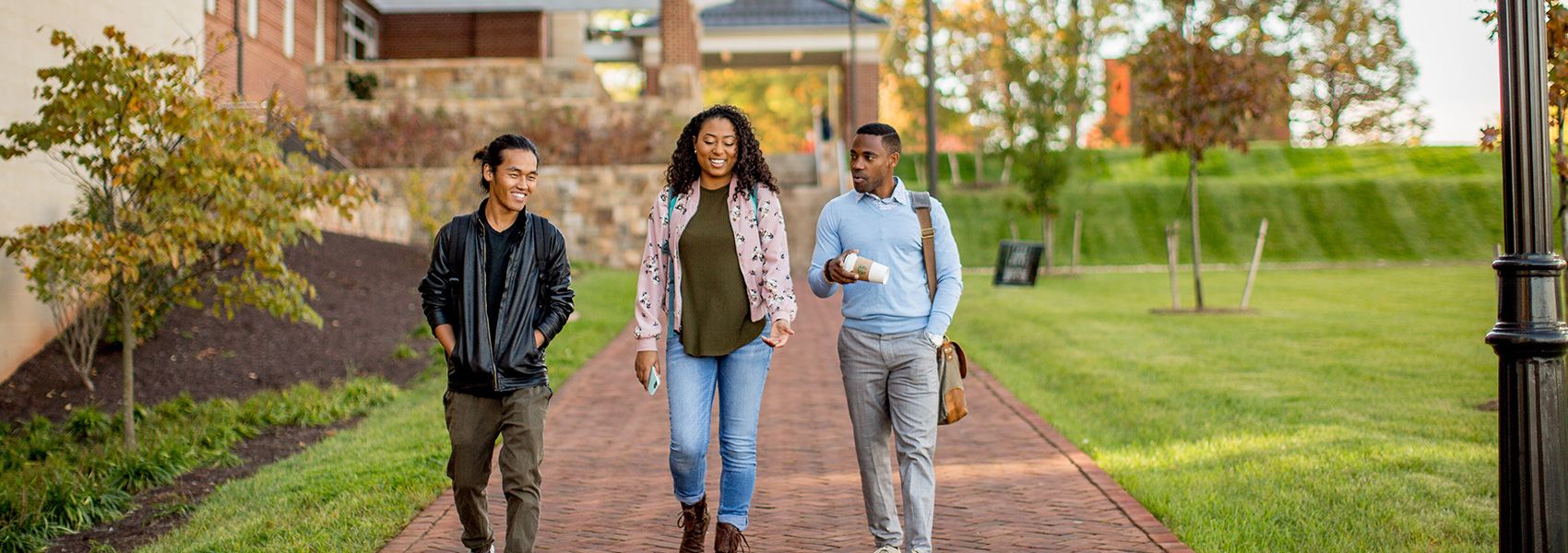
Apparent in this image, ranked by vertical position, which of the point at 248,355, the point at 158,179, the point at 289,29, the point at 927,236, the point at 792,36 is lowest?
the point at 248,355

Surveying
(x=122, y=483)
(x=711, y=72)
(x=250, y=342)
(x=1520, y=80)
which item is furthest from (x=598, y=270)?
(x=711, y=72)

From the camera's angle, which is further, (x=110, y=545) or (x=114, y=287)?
(x=114, y=287)

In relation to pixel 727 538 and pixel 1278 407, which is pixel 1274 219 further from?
pixel 727 538

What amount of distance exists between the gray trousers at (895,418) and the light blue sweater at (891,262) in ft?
0.23

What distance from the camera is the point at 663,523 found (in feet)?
21.1

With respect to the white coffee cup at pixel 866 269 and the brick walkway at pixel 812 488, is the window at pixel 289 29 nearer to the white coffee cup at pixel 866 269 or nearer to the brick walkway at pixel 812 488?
the brick walkway at pixel 812 488

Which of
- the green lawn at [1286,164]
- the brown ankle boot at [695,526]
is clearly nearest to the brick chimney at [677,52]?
the green lawn at [1286,164]

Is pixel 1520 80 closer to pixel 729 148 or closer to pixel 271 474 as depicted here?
pixel 729 148

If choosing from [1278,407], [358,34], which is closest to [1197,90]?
[1278,407]

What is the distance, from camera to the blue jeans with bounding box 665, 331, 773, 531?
5.20 metres

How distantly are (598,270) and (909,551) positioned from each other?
734 inches

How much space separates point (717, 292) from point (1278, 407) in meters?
5.99

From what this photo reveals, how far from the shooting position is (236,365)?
11930mm

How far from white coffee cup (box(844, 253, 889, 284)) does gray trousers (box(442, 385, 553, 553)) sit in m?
1.21
